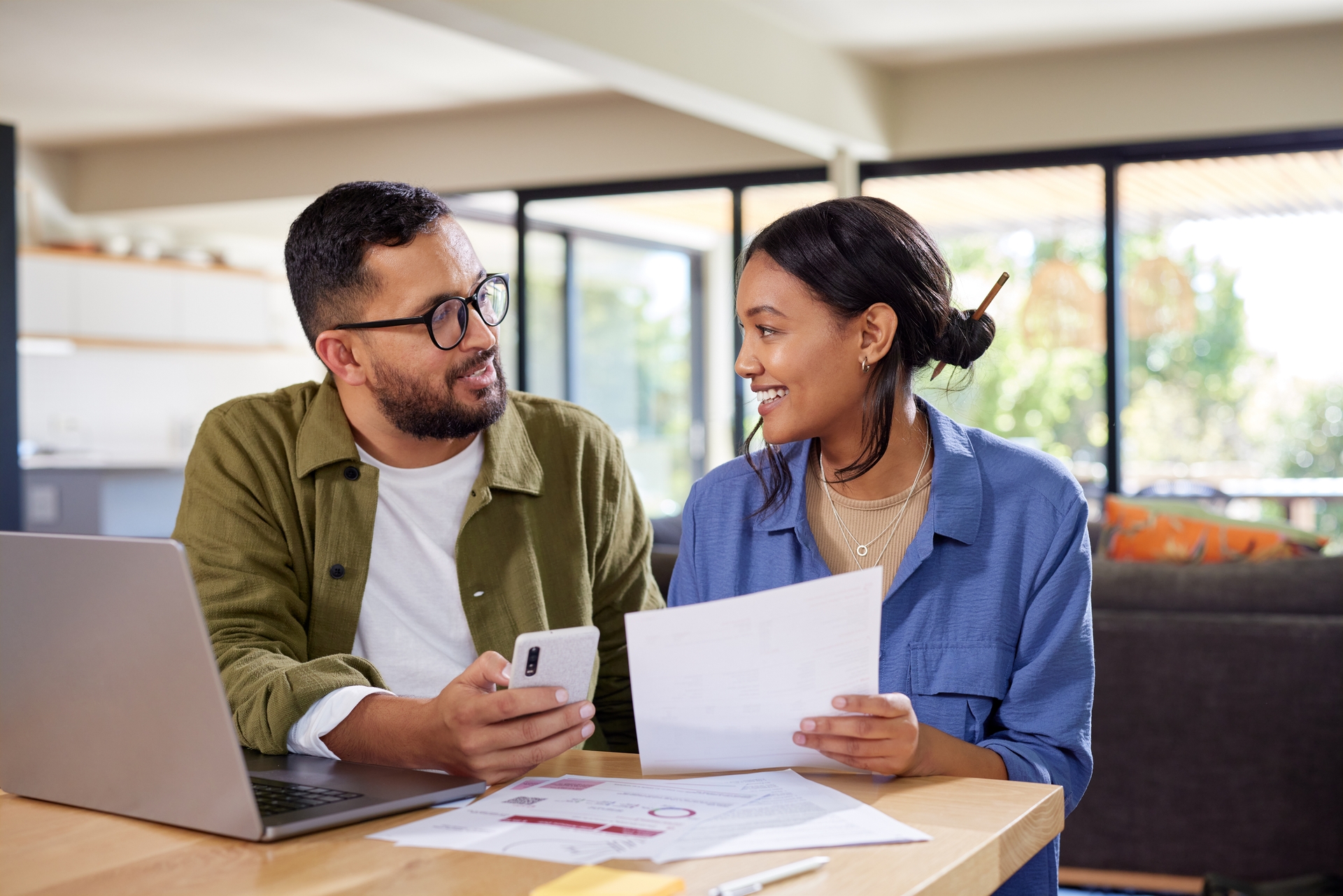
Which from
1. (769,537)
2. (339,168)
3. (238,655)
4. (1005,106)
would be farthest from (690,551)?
(339,168)

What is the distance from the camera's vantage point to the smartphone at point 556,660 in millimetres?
1084

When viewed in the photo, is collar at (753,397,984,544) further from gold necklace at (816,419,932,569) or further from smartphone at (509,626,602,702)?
smartphone at (509,626,602,702)

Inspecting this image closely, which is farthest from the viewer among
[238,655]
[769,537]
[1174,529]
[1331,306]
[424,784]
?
[1331,306]

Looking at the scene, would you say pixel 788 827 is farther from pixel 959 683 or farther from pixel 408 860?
pixel 959 683

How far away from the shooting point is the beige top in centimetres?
158

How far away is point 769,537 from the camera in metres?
1.61

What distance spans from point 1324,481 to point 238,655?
6309 mm

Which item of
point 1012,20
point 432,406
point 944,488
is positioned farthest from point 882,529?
point 1012,20

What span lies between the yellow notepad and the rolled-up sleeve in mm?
614

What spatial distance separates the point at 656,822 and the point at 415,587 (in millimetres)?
769

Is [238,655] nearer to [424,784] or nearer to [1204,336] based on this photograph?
[424,784]

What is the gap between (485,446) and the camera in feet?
5.89

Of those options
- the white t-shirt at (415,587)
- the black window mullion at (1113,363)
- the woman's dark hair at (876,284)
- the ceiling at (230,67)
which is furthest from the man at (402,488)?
the black window mullion at (1113,363)

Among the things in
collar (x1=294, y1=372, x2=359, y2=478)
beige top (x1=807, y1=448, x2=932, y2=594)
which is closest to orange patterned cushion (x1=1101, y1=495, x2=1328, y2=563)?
beige top (x1=807, y1=448, x2=932, y2=594)
